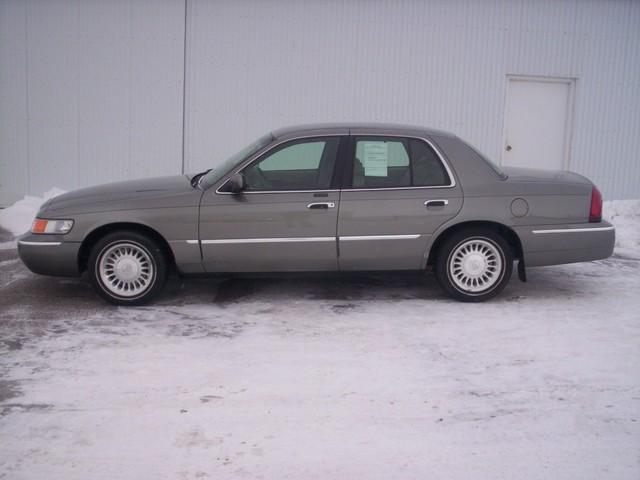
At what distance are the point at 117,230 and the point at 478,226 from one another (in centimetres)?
323

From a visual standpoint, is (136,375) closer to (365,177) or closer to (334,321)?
→ (334,321)

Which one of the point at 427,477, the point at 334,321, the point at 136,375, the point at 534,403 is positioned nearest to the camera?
the point at 427,477

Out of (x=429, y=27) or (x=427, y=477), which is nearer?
(x=427, y=477)

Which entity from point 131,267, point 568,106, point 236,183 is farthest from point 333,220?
point 568,106

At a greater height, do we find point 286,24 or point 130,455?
point 286,24

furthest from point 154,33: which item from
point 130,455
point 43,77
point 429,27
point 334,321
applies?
point 130,455

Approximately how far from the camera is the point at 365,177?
6.46 m


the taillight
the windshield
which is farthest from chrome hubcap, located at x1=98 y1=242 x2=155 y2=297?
the taillight

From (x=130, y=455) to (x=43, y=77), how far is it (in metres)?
8.47

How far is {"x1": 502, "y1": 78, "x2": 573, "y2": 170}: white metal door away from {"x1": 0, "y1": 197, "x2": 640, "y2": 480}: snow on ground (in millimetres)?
4717

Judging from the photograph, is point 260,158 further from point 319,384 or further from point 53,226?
point 319,384

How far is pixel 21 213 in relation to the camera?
408 inches

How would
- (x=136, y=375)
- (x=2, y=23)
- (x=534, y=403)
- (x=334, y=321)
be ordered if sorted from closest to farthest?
(x=534, y=403) → (x=136, y=375) → (x=334, y=321) → (x=2, y=23)

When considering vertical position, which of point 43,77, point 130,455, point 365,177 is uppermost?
point 43,77
